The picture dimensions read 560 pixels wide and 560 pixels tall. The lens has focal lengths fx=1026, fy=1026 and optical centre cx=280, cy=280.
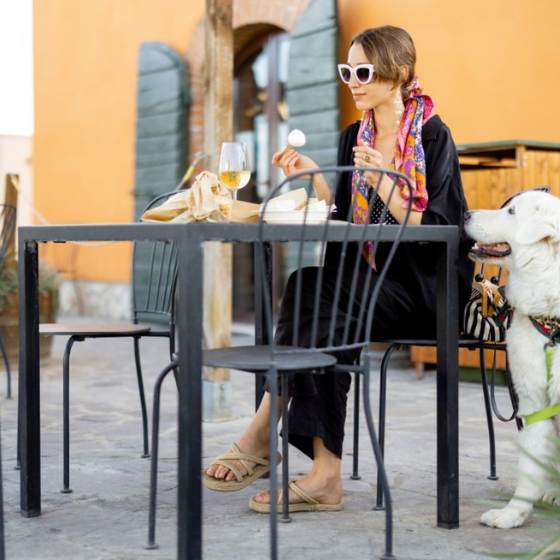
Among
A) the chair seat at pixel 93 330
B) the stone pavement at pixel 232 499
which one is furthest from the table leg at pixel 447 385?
the chair seat at pixel 93 330

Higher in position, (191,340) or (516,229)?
(516,229)

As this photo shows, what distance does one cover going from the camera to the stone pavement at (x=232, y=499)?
270 cm

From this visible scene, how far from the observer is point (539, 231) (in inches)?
109

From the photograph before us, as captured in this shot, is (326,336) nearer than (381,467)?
No

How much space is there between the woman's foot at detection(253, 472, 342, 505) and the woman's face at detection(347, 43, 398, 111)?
3.74ft

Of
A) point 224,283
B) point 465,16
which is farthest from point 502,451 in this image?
point 465,16

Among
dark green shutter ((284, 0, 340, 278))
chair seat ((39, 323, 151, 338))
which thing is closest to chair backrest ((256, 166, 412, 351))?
chair seat ((39, 323, 151, 338))

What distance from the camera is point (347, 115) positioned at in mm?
7316

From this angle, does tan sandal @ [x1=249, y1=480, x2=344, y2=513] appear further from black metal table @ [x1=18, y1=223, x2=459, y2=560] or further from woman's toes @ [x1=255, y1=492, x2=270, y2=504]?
black metal table @ [x1=18, y1=223, x2=459, y2=560]

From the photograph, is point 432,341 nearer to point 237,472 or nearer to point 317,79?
point 237,472

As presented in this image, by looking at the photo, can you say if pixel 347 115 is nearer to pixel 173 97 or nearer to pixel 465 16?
pixel 465 16

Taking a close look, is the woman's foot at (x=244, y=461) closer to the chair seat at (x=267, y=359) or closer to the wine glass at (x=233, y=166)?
the chair seat at (x=267, y=359)

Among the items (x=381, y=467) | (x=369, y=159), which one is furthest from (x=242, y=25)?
(x=381, y=467)

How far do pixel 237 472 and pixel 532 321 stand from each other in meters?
1.01
